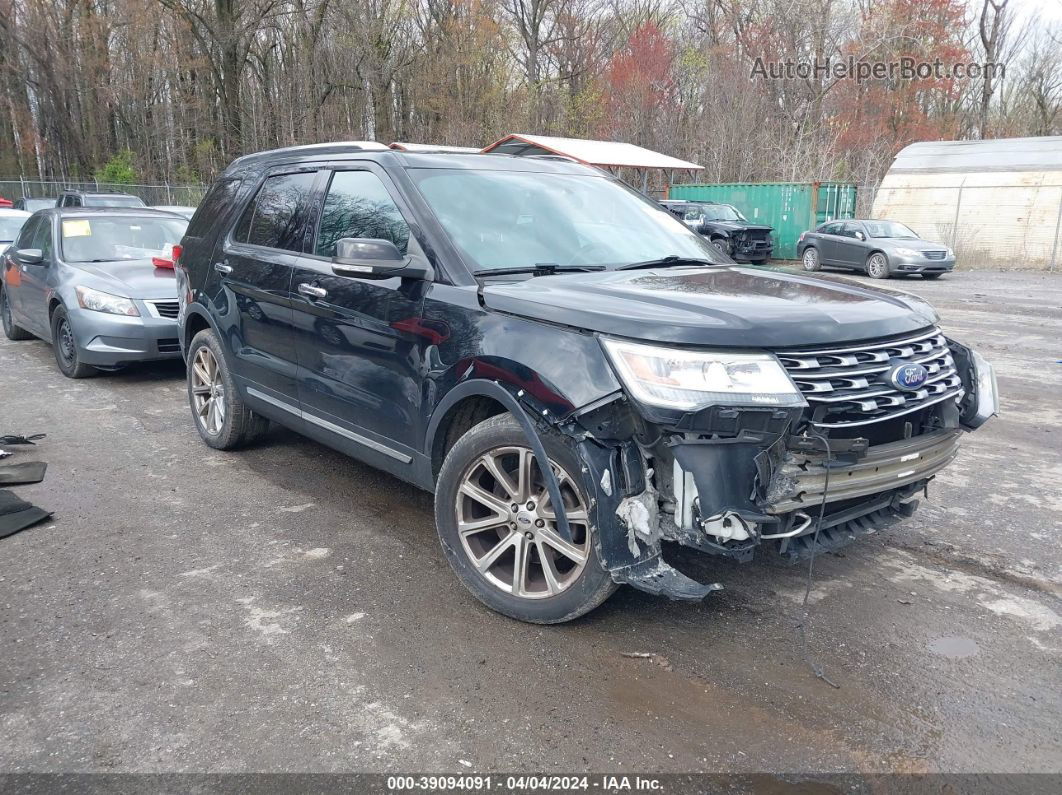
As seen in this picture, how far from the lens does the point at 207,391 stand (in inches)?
235

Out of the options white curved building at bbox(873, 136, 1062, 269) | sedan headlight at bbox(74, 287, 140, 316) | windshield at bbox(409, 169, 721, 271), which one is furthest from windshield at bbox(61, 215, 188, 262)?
white curved building at bbox(873, 136, 1062, 269)

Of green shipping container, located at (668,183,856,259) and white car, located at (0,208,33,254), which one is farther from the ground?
green shipping container, located at (668,183,856,259)

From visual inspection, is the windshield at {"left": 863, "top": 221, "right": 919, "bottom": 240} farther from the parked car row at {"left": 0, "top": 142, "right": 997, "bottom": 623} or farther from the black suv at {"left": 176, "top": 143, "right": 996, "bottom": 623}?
the black suv at {"left": 176, "top": 143, "right": 996, "bottom": 623}

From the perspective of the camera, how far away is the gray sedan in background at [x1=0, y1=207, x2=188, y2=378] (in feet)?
26.0

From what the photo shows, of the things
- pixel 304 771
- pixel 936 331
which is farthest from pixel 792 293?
pixel 304 771

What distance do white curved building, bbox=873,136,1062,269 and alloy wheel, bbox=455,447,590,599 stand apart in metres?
25.5

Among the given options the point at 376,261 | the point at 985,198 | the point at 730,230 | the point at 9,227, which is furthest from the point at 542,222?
the point at 985,198

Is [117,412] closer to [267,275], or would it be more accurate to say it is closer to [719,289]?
[267,275]

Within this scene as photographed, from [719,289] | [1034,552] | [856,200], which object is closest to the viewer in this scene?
[719,289]

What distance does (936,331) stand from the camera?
3674 millimetres

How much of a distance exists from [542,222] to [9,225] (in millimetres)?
12176

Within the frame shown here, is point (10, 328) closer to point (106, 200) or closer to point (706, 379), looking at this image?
point (106, 200)

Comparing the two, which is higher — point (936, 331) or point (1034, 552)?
point (936, 331)

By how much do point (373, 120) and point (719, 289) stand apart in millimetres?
32026
